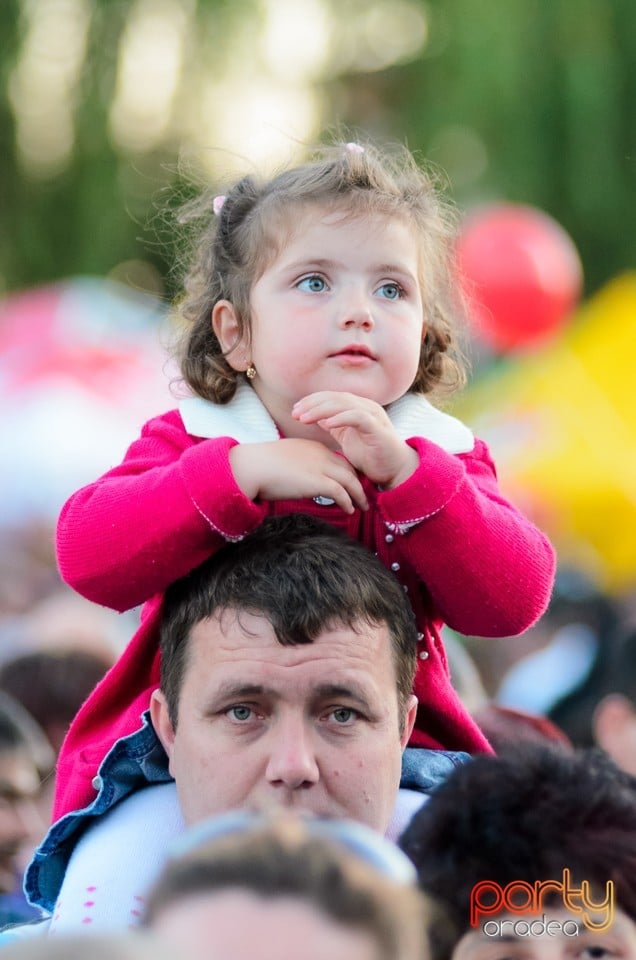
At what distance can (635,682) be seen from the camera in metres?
5.04

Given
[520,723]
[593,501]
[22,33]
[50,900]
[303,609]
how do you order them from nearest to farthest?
[303,609] → [50,900] → [520,723] → [593,501] → [22,33]

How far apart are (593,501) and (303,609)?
623 centimetres

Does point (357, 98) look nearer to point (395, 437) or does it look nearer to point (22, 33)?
point (22, 33)

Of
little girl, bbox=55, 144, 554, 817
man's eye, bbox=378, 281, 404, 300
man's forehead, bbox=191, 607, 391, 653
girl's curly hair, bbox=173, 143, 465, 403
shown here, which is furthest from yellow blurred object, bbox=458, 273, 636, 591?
man's forehead, bbox=191, 607, 391, 653

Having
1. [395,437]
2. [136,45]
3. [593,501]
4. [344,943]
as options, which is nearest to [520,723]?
[395,437]

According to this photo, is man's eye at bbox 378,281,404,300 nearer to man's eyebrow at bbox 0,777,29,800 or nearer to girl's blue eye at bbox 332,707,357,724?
girl's blue eye at bbox 332,707,357,724

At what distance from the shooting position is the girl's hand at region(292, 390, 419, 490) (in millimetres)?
2354

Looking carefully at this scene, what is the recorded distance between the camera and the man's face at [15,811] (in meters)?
3.94

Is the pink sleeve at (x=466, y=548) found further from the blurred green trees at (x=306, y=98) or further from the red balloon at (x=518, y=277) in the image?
the blurred green trees at (x=306, y=98)

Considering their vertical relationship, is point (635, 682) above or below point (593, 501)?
above

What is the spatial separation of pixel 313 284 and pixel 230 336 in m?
0.24

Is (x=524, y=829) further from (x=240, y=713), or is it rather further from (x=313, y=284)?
(x=313, y=284)

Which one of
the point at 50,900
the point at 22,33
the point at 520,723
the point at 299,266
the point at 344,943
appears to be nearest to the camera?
the point at 344,943

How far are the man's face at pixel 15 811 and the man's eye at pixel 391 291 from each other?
6.69 feet
